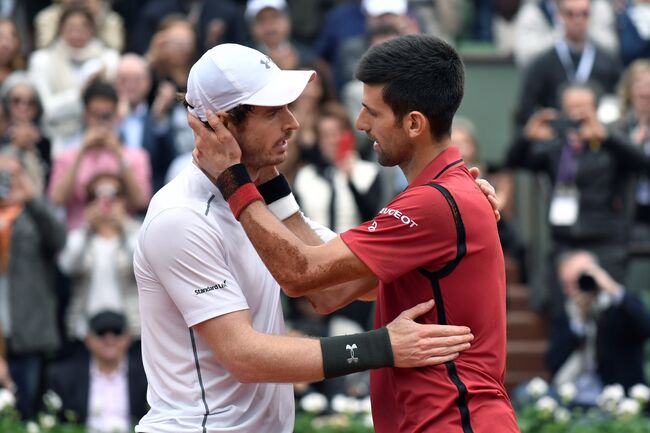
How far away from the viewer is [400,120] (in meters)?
4.46

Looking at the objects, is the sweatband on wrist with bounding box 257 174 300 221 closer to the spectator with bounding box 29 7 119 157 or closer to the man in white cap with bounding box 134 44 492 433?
the man in white cap with bounding box 134 44 492 433

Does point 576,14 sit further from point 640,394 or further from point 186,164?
point 640,394

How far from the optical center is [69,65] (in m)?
10.5

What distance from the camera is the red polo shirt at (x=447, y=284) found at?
14.2 feet

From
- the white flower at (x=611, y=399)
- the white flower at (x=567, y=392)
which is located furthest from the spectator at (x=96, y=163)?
the white flower at (x=611, y=399)

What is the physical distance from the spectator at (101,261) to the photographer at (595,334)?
111 inches

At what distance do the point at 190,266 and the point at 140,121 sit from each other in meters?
5.71

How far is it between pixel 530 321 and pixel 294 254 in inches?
259

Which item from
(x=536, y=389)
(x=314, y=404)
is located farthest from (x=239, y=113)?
(x=536, y=389)

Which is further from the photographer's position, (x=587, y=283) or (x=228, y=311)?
(x=587, y=283)

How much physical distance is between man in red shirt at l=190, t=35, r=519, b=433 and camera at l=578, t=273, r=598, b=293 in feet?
14.9

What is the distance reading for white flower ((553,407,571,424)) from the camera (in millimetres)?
7746

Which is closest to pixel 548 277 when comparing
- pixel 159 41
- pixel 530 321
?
pixel 530 321

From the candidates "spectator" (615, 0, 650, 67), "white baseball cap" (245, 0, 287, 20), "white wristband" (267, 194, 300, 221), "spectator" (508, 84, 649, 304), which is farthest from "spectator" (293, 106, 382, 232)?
"white wristband" (267, 194, 300, 221)
